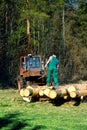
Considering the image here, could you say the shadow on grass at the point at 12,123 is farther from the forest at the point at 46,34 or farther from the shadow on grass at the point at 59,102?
the forest at the point at 46,34

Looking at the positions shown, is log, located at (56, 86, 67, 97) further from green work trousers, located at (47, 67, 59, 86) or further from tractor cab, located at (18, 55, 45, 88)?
tractor cab, located at (18, 55, 45, 88)

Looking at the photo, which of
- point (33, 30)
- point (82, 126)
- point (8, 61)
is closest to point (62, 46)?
point (33, 30)

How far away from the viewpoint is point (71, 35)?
177ft

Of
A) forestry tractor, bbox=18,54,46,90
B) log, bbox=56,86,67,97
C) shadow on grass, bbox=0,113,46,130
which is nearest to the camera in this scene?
shadow on grass, bbox=0,113,46,130

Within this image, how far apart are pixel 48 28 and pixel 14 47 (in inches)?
328

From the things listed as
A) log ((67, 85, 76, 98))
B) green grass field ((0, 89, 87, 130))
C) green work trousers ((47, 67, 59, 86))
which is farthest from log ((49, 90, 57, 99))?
green work trousers ((47, 67, 59, 86))

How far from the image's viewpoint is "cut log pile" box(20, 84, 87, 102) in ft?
50.7

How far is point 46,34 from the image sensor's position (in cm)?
5031

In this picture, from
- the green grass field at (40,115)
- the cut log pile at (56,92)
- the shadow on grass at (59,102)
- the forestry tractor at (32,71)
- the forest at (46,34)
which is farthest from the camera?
the forest at (46,34)

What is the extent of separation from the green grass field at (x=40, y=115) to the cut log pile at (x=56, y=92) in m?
0.31

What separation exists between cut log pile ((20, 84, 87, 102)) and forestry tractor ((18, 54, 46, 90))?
583 cm

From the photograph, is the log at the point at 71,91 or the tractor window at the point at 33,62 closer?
the log at the point at 71,91

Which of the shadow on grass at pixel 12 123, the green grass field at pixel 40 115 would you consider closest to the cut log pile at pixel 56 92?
the green grass field at pixel 40 115

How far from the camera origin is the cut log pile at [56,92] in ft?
50.7
